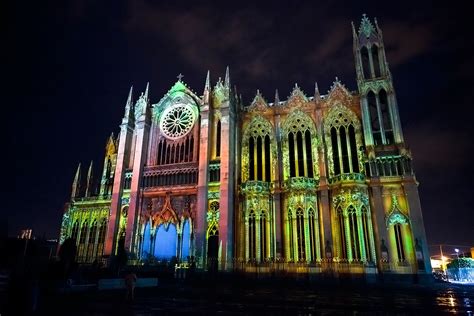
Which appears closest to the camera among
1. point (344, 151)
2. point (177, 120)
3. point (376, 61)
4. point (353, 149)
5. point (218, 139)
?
point (353, 149)

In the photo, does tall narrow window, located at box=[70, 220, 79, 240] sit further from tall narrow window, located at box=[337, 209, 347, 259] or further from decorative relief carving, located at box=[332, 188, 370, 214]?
decorative relief carving, located at box=[332, 188, 370, 214]

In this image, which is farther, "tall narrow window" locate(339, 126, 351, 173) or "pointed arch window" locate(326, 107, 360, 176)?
"tall narrow window" locate(339, 126, 351, 173)

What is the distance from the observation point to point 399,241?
29.2 meters

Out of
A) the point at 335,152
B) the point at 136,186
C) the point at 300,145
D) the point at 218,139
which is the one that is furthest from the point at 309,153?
the point at 136,186

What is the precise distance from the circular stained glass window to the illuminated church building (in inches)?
6.3

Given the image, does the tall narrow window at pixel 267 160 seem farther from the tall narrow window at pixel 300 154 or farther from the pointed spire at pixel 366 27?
the pointed spire at pixel 366 27

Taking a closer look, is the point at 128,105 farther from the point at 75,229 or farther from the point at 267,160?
the point at 267,160

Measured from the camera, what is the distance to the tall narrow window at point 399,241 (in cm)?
2867

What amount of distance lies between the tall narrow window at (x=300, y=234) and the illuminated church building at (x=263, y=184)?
105 mm

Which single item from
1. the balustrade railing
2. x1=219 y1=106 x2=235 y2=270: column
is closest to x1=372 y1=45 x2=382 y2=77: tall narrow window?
the balustrade railing

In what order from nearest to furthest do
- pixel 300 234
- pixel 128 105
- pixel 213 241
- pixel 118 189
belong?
pixel 300 234 < pixel 213 241 < pixel 118 189 < pixel 128 105

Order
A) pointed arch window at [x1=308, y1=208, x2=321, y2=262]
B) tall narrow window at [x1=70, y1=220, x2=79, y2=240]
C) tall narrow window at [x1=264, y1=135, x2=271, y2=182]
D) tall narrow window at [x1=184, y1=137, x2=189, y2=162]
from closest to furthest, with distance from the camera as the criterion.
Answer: pointed arch window at [x1=308, y1=208, x2=321, y2=262], tall narrow window at [x1=264, y1=135, x2=271, y2=182], tall narrow window at [x1=184, y1=137, x2=189, y2=162], tall narrow window at [x1=70, y1=220, x2=79, y2=240]

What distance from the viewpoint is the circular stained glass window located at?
135 feet

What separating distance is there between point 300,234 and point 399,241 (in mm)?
9317
